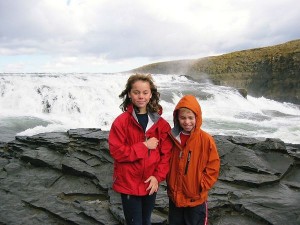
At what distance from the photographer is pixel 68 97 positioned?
21.5 m

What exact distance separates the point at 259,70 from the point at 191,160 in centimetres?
5884

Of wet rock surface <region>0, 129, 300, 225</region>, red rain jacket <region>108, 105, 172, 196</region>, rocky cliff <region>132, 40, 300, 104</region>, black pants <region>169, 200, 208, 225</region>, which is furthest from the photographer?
rocky cliff <region>132, 40, 300, 104</region>

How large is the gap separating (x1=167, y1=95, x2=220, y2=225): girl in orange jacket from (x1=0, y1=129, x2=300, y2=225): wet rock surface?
160 cm

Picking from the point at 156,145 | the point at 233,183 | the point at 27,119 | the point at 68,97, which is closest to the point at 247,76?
the point at 68,97

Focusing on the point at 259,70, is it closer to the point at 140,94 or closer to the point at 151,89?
the point at 151,89

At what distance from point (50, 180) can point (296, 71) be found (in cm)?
4954

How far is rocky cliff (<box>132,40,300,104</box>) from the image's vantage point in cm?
5025

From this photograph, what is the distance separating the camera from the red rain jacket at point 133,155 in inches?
149

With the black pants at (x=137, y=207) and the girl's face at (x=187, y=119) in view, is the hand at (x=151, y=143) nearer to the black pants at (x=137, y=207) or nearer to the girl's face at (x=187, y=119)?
the girl's face at (x=187, y=119)

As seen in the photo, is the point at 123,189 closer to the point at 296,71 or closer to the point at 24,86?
the point at 24,86

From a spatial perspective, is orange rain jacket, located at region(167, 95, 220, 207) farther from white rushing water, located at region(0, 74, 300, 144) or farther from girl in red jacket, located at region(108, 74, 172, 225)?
white rushing water, located at region(0, 74, 300, 144)

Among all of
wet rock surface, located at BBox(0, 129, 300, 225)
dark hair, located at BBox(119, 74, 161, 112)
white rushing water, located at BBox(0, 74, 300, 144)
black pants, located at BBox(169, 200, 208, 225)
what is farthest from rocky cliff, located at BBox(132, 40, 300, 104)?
dark hair, located at BBox(119, 74, 161, 112)

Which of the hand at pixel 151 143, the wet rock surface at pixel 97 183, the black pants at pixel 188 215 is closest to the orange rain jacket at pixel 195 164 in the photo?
the black pants at pixel 188 215

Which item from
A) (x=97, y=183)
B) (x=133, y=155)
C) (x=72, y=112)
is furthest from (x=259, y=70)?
(x=133, y=155)
